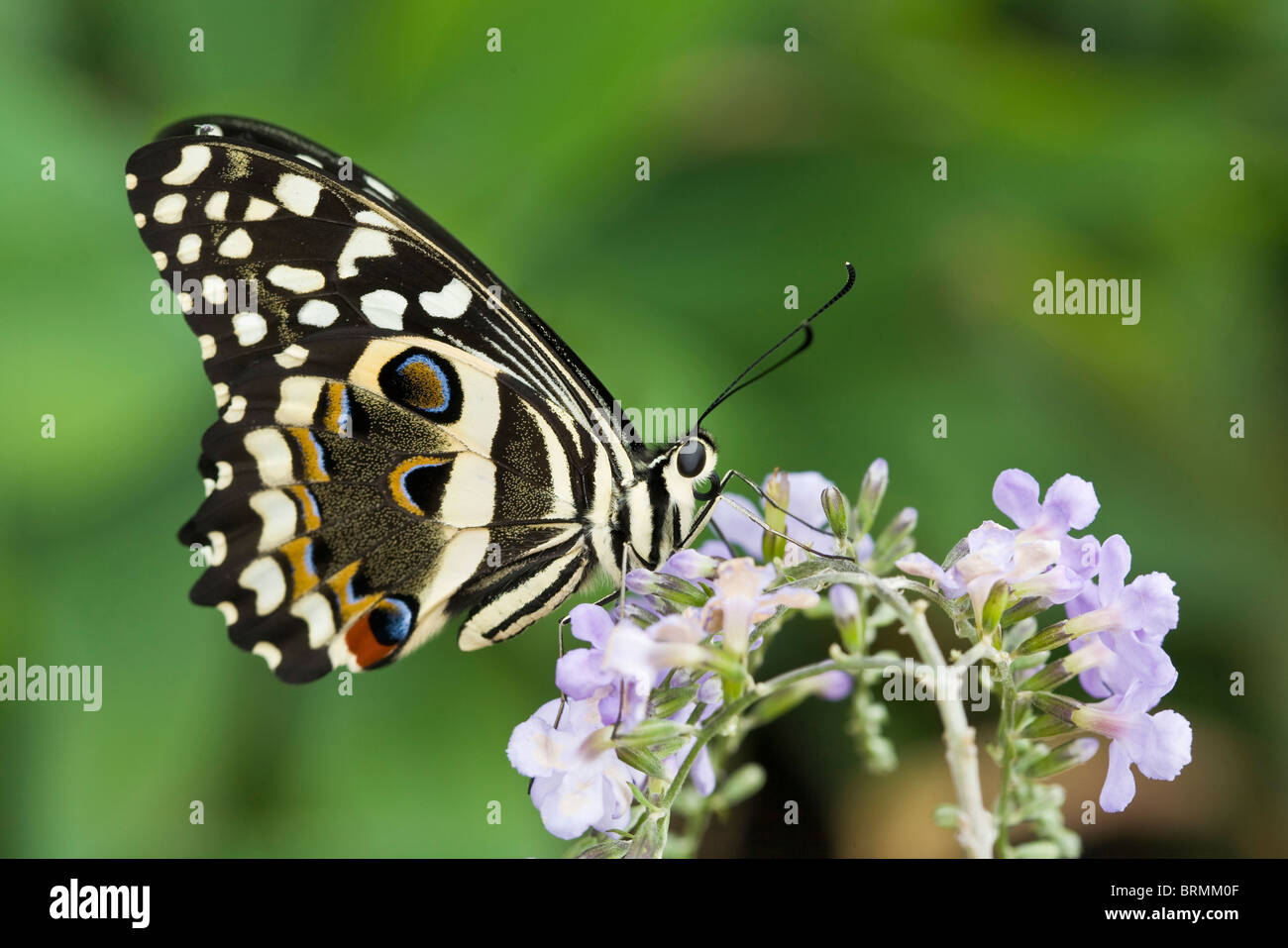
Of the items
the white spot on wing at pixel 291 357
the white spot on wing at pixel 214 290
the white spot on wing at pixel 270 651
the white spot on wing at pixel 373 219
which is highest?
the white spot on wing at pixel 373 219

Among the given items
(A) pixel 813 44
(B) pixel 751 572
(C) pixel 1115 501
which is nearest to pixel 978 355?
(C) pixel 1115 501

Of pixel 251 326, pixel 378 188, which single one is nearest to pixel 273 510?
pixel 251 326

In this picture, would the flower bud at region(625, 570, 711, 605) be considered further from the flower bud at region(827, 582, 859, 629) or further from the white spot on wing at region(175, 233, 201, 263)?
the white spot on wing at region(175, 233, 201, 263)

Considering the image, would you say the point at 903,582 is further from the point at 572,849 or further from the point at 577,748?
the point at 572,849

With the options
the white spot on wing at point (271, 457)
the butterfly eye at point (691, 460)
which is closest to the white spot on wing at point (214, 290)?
the white spot on wing at point (271, 457)

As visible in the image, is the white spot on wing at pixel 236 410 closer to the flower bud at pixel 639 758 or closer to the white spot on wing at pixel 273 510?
the white spot on wing at pixel 273 510

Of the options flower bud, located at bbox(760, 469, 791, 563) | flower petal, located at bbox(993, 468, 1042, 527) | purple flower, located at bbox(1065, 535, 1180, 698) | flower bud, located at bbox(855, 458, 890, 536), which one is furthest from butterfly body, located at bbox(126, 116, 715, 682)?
purple flower, located at bbox(1065, 535, 1180, 698)
